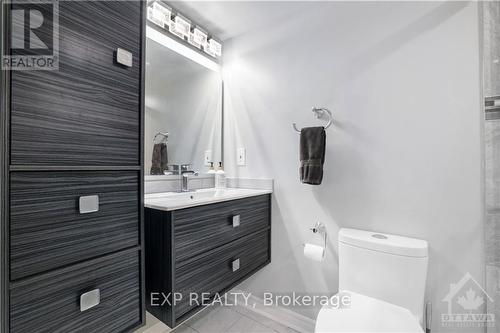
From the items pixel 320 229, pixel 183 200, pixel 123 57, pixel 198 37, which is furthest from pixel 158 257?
pixel 198 37

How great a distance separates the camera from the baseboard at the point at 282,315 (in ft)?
5.02

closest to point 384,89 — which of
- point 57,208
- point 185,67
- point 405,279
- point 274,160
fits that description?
point 274,160

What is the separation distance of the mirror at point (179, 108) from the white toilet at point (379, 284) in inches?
45.9

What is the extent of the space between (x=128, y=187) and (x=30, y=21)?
58 cm

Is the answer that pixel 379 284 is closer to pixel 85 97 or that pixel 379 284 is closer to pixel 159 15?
pixel 85 97

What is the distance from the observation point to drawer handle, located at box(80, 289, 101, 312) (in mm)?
796

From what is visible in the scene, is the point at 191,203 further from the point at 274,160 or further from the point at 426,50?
the point at 426,50

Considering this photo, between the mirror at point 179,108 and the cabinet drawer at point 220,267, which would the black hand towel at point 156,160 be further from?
the cabinet drawer at point 220,267

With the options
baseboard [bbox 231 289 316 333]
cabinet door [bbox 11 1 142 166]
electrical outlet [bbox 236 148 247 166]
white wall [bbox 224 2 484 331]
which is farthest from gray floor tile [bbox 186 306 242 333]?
cabinet door [bbox 11 1 142 166]

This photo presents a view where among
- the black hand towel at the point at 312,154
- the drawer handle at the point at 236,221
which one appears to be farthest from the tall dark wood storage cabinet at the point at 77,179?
the black hand towel at the point at 312,154

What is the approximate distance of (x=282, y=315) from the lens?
1622 mm

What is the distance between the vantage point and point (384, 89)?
132cm

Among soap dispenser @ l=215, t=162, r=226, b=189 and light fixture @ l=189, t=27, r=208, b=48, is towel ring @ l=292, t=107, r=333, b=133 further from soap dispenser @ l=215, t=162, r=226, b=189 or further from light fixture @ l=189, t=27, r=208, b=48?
light fixture @ l=189, t=27, r=208, b=48

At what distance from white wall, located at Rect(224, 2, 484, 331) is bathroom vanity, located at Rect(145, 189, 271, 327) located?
1.30ft
